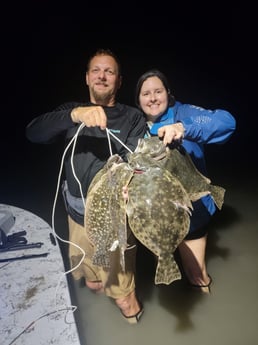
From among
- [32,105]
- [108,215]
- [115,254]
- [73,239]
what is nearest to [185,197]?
[108,215]

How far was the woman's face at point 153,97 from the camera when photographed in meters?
1.16

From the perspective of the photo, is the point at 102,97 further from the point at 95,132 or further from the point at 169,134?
the point at 169,134

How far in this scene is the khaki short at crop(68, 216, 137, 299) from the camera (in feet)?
4.24

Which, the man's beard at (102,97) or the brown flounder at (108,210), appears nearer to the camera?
the brown flounder at (108,210)

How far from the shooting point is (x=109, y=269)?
130cm

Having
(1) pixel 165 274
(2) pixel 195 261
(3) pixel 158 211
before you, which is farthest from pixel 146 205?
(2) pixel 195 261

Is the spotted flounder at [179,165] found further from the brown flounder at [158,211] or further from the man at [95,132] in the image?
the man at [95,132]

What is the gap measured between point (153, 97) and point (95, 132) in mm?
239

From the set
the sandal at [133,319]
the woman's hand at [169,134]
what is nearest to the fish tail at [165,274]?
the woman's hand at [169,134]

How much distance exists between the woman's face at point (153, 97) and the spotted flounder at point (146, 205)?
22 cm

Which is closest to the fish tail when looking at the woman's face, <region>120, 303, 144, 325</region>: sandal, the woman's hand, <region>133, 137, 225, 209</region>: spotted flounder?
<region>133, 137, 225, 209</region>: spotted flounder

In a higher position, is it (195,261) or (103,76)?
(103,76)

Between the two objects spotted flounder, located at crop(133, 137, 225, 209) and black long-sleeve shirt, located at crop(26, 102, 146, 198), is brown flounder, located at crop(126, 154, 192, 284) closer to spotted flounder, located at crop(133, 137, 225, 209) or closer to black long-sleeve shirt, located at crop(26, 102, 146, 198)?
spotted flounder, located at crop(133, 137, 225, 209)

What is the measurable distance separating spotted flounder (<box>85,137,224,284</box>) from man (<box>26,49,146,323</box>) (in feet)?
0.56
